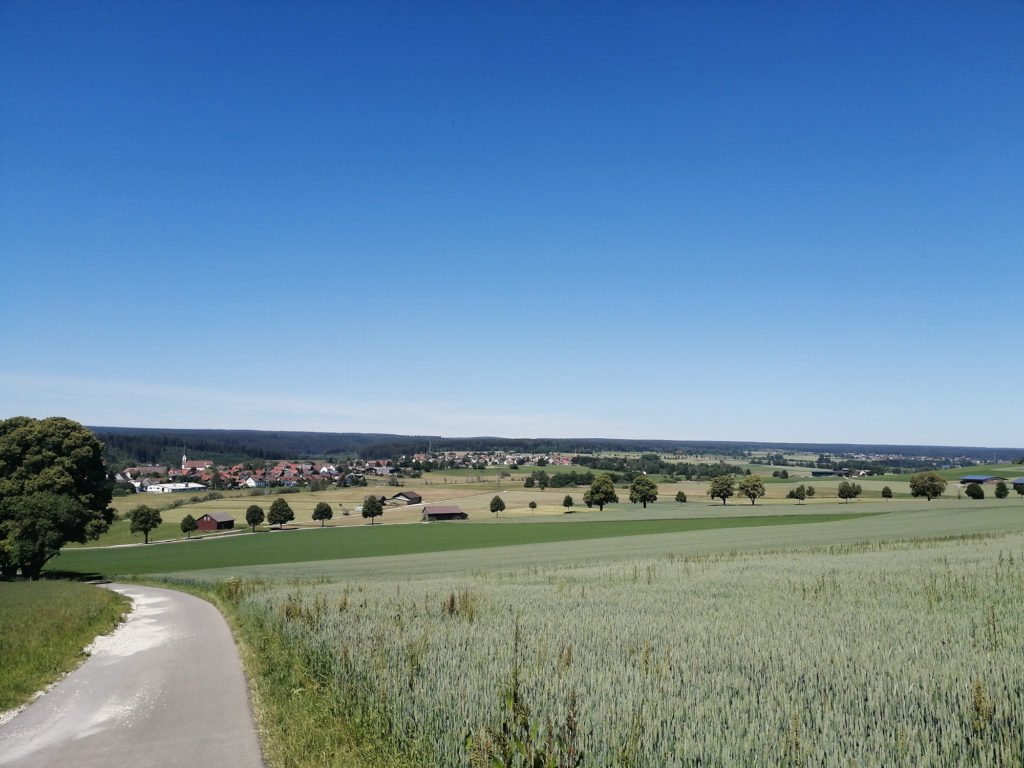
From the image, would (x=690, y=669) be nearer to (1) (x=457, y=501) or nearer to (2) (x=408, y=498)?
(1) (x=457, y=501)

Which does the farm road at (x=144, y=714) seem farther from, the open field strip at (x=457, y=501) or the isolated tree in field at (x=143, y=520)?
the open field strip at (x=457, y=501)

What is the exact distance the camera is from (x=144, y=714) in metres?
10.4

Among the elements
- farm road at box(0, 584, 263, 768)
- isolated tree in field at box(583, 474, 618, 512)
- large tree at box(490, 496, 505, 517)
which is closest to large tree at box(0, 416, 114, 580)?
farm road at box(0, 584, 263, 768)

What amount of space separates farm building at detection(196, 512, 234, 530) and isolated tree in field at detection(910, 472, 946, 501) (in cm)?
11365

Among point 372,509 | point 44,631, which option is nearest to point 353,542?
point 372,509

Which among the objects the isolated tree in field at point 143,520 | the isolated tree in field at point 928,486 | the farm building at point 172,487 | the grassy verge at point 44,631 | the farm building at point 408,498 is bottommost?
the farm building at point 172,487

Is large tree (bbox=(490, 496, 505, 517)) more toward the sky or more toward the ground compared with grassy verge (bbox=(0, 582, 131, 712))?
more toward the ground

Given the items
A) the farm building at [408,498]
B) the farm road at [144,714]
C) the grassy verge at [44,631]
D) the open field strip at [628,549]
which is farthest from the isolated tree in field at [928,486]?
the farm road at [144,714]

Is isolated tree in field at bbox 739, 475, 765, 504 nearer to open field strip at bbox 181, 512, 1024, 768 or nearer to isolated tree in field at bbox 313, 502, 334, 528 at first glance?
isolated tree in field at bbox 313, 502, 334, 528

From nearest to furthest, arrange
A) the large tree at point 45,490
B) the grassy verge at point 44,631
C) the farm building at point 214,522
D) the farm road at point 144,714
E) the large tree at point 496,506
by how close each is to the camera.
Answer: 1. the farm road at point 144,714
2. the grassy verge at point 44,631
3. the large tree at point 45,490
4. the farm building at point 214,522
5. the large tree at point 496,506

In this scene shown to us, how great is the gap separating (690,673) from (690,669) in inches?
11.6

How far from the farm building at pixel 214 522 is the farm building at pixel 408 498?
38665mm

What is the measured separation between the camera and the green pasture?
54875mm

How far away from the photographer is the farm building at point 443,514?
331 ft
